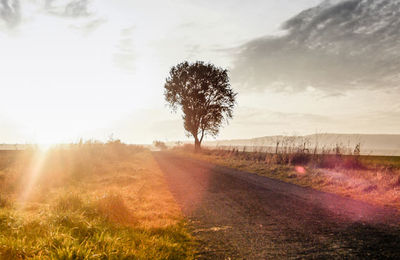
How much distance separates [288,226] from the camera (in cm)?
533

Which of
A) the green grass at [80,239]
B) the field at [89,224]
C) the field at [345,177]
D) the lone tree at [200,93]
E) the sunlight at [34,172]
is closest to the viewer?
the green grass at [80,239]

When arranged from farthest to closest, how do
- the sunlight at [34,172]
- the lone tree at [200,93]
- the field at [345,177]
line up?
the lone tree at [200,93] < the field at [345,177] < the sunlight at [34,172]

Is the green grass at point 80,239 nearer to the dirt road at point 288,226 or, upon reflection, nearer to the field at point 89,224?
the field at point 89,224

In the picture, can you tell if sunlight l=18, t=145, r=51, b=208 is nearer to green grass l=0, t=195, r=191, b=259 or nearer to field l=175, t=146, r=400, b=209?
green grass l=0, t=195, r=191, b=259

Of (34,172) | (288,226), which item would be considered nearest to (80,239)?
(288,226)

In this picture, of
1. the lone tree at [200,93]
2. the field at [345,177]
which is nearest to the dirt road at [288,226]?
the field at [345,177]

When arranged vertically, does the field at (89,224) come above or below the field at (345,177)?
below

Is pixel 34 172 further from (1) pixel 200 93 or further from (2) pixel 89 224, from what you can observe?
(1) pixel 200 93

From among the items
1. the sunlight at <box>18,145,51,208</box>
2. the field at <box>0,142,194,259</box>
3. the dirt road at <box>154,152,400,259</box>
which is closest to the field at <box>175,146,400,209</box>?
the dirt road at <box>154,152,400,259</box>

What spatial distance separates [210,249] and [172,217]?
7.05ft

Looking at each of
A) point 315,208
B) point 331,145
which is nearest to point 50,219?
point 315,208

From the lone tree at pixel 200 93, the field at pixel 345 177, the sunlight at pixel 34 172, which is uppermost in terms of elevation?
the lone tree at pixel 200 93

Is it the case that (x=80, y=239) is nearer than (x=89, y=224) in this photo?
Yes

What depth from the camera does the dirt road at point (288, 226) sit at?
4.08 metres
